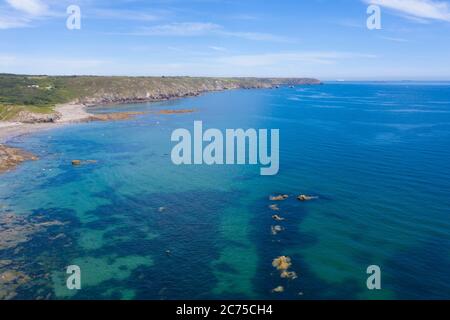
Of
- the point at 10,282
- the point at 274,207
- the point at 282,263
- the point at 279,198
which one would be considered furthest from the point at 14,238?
the point at 279,198

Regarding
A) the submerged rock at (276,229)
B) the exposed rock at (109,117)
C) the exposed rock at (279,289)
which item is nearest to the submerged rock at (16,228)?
the submerged rock at (276,229)

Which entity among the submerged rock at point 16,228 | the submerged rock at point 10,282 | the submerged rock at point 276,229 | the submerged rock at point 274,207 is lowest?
the submerged rock at point 10,282

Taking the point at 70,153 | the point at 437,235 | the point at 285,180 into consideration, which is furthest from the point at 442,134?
the point at 70,153

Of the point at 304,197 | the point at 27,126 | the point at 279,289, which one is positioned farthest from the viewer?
the point at 27,126

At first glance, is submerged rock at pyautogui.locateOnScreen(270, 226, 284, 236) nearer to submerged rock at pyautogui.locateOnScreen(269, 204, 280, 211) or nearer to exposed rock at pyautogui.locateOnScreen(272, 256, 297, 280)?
submerged rock at pyautogui.locateOnScreen(269, 204, 280, 211)

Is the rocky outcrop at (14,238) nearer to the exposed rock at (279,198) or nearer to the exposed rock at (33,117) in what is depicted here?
the exposed rock at (279,198)

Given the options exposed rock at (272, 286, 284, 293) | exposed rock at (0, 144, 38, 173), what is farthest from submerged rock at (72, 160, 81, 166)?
exposed rock at (272, 286, 284, 293)

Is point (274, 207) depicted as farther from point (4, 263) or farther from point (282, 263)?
point (4, 263)
